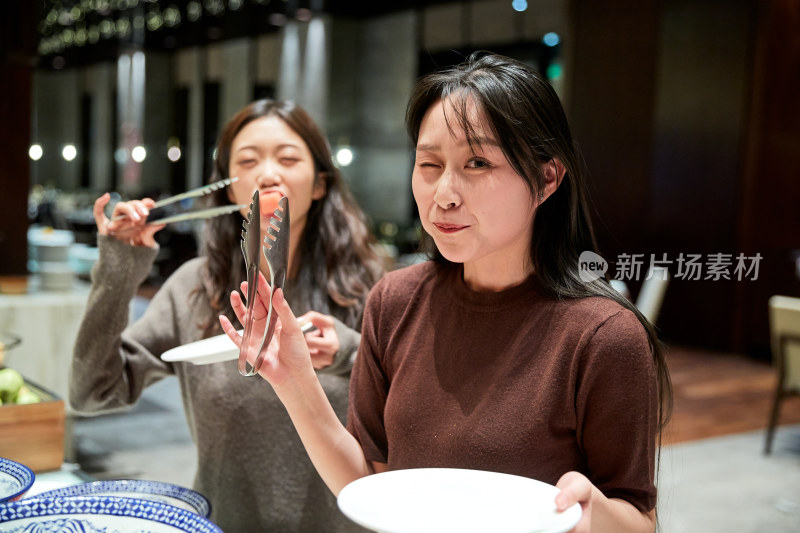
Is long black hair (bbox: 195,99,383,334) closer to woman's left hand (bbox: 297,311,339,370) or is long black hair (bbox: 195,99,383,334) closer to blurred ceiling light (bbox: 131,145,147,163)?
woman's left hand (bbox: 297,311,339,370)

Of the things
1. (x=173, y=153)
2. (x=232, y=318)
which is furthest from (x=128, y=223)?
(x=173, y=153)

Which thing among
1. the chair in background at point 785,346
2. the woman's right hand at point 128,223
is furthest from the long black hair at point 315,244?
the chair in background at point 785,346

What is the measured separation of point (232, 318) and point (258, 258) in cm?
70

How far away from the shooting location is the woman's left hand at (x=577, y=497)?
78cm

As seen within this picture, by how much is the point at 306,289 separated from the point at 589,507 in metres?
0.80

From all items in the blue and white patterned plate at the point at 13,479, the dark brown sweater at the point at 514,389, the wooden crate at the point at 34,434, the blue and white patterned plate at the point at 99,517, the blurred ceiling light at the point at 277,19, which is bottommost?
the wooden crate at the point at 34,434

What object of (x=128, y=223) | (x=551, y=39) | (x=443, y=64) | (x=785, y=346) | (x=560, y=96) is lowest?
(x=785, y=346)

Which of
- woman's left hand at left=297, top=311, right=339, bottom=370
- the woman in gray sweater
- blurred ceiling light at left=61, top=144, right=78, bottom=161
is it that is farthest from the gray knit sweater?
blurred ceiling light at left=61, top=144, right=78, bottom=161

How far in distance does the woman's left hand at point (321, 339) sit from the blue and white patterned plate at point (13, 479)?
15.4 inches

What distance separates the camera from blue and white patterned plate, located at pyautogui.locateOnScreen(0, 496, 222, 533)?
2.63 ft

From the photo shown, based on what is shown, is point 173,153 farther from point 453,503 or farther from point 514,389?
point 453,503

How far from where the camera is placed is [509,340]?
1033mm

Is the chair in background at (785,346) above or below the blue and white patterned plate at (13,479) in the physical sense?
below

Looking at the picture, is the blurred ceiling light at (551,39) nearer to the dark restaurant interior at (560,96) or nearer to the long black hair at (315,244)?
the dark restaurant interior at (560,96)
